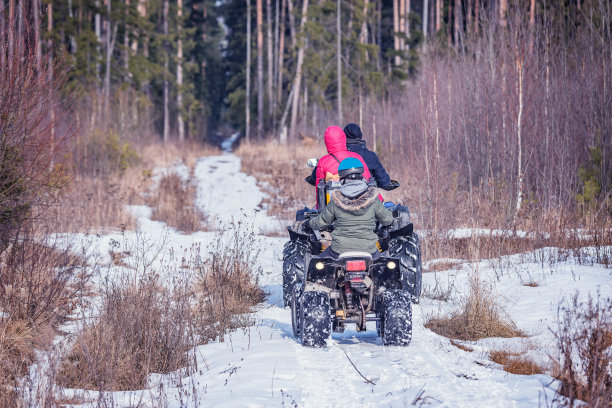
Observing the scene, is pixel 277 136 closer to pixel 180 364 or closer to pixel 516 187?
pixel 516 187

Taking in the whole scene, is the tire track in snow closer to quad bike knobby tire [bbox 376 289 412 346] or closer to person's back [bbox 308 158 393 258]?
quad bike knobby tire [bbox 376 289 412 346]

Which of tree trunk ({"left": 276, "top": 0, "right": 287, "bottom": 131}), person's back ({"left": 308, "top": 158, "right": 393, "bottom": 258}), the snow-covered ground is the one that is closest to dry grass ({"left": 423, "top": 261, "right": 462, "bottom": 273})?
the snow-covered ground

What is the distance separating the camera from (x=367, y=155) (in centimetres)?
885

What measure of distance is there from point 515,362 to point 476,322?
4.52 ft

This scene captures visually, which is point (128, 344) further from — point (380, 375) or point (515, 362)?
point (515, 362)

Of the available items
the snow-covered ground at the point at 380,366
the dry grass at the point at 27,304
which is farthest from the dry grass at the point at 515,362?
the dry grass at the point at 27,304

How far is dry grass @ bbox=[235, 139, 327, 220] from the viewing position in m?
19.0

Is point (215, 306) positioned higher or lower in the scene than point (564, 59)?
lower

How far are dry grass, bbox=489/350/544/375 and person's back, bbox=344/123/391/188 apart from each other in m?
2.80

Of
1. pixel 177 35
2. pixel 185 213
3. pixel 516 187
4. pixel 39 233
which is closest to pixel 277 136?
pixel 177 35

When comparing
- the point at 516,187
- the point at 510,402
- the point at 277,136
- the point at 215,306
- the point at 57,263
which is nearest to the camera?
the point at 510,402

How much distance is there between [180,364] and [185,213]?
1056 centimetres

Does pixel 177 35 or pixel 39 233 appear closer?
pixel 39 233

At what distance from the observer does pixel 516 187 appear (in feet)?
47.3
